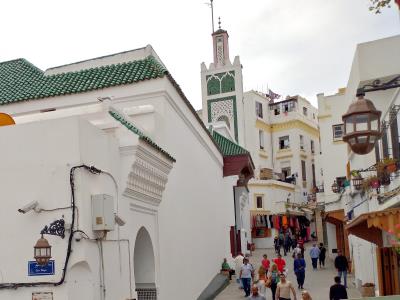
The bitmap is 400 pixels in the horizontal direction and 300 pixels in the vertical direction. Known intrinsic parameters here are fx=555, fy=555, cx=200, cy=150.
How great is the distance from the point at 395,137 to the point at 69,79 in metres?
8.90

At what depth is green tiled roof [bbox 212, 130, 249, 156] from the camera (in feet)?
79.2

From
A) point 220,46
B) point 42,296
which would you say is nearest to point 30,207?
point 42,296

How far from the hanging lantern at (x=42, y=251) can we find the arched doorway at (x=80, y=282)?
438mm

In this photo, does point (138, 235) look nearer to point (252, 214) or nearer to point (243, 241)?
point (243, 241)

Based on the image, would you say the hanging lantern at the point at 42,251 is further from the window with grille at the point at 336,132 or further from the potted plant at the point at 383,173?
the window with grille at the point at 336,132

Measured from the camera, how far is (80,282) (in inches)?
348

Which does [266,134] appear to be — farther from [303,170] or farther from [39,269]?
[39,269]

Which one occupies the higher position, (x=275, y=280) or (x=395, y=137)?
(x=395, y=137)

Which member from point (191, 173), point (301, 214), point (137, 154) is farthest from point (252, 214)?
point (137, 154)

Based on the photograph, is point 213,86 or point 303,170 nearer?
point 213,86

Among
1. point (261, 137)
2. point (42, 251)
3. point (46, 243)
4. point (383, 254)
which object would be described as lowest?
point (383, 254)

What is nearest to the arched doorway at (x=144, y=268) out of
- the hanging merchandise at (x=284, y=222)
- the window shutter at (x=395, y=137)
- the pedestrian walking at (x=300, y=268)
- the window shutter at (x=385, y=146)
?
the window shutter at (x=395, y=137)

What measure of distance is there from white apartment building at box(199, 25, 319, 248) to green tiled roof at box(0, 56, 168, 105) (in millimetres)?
23416

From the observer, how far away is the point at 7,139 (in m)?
9.30
